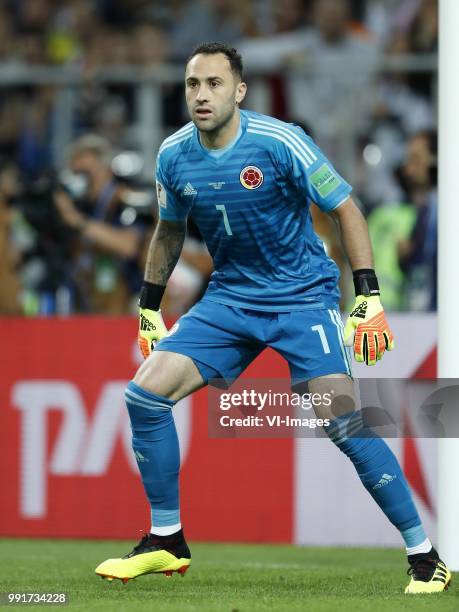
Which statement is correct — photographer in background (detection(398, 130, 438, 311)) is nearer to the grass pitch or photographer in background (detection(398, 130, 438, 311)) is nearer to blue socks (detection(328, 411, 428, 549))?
the grass pitch

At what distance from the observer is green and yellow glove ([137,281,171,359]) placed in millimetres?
6801

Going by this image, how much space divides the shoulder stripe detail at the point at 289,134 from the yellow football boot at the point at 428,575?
1.83m

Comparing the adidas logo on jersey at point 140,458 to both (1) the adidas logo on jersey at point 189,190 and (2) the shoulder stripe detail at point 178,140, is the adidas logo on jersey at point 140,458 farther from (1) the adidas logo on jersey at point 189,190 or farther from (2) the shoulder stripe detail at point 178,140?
(2) the shoulder stripe detail at point 178,140

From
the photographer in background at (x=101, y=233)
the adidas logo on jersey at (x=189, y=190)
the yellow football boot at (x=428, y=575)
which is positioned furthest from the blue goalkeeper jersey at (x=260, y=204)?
the photographer in background at (x=101, y=233)

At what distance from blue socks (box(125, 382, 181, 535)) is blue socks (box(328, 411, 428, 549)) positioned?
2.48ft

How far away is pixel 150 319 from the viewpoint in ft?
22.4

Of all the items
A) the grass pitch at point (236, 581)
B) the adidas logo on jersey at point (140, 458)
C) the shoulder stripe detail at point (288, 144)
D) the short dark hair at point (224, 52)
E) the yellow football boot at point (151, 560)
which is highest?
the short dark hair at point (224, 52)

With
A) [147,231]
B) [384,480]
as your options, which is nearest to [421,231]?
[147,231]

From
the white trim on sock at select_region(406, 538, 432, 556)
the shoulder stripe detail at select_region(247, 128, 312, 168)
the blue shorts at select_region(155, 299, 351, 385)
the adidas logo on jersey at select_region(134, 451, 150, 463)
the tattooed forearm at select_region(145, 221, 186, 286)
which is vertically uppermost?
the shoulder stripe detail at select_region(247, 128, 312, 168)

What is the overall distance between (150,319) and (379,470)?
4.58 feet

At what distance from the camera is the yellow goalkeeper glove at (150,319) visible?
6798mm

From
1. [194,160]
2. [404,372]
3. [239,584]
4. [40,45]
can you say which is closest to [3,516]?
[404,372]

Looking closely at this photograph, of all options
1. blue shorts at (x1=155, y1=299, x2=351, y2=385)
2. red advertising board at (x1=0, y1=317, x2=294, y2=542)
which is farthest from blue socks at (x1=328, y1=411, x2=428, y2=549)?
red advertising board at (x1=0, y1=317, x2=294, y2=542)

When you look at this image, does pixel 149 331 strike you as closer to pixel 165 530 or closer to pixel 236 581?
pixel 165 530
